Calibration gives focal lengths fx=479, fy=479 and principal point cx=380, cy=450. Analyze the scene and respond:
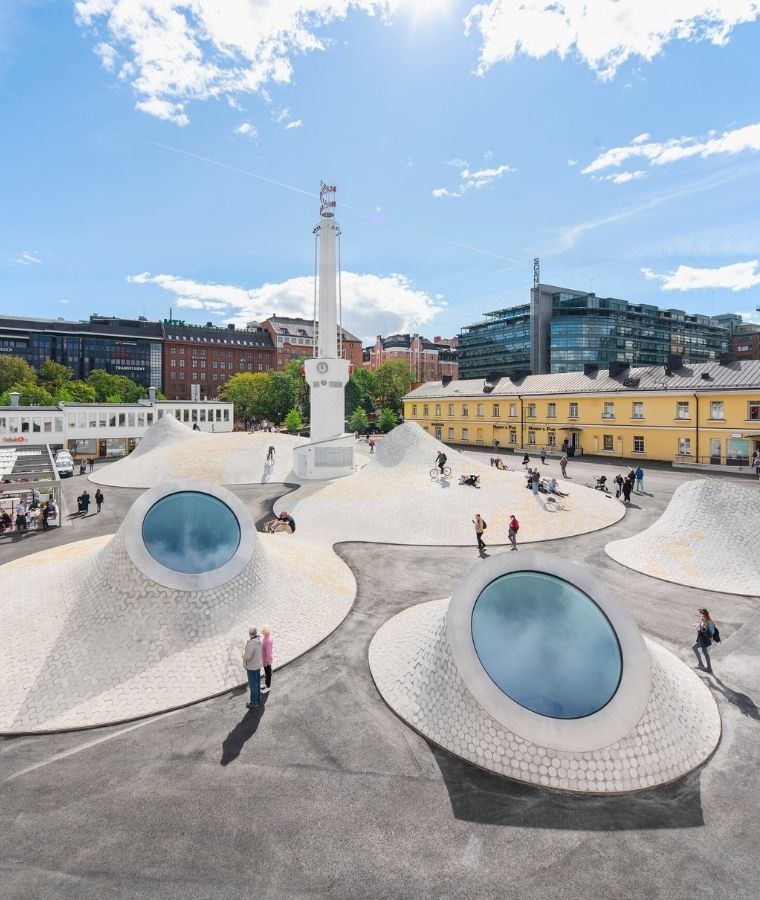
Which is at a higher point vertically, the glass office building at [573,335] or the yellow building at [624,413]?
the glass office building at [573,335]

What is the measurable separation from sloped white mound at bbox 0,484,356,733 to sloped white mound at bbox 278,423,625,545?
8.50 meters

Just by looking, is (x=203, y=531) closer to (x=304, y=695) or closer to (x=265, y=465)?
(x=304, y=695)

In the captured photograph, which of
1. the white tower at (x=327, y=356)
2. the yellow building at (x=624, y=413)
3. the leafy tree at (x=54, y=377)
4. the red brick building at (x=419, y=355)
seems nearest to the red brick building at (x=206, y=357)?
the leafy tree at (x=54, y=377)

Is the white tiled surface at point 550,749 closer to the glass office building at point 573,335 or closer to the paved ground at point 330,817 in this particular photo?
the paved ground at point 330,817

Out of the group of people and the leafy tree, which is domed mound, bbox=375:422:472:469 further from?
the leafy tree

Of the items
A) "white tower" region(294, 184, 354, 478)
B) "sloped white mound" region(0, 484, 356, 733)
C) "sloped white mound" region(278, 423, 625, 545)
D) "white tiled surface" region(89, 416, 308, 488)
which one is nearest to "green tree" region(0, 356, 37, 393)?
"white tiled surface" region(89, 416, 308, 488)

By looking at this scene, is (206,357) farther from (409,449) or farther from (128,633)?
(128,633)

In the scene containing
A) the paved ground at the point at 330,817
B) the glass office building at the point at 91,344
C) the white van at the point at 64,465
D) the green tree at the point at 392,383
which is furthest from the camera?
the glass office building at the point at 91,344

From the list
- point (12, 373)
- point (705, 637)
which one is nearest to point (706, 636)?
point (705, 637)

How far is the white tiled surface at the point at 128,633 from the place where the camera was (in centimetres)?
1043

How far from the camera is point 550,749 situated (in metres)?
8.27

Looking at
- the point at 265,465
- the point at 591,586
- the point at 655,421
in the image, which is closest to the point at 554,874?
the point at 591,586

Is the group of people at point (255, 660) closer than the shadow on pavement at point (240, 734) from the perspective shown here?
No

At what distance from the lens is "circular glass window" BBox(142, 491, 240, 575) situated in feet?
44.6
